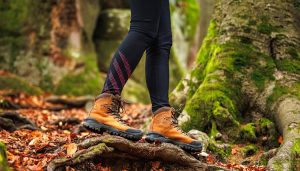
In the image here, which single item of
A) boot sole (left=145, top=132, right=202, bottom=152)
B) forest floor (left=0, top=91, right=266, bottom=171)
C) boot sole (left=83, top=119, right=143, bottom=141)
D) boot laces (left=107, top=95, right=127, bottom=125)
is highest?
boot laces (left=107, top=95, right=127, bottom=125)

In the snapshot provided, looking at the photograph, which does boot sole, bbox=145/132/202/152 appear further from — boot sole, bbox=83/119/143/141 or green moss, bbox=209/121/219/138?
green moss, bbox=209/121/219/138

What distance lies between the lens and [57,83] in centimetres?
1012

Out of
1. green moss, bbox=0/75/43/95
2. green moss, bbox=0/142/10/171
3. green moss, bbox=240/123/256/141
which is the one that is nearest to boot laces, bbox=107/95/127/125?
green moss, bbox=0/142/10/171

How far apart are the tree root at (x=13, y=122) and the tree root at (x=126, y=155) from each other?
171 centimetres

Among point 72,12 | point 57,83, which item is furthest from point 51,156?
point 72,12

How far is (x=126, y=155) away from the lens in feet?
12.0

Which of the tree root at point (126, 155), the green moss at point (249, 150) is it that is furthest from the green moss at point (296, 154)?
the tree root at point (126, 155)

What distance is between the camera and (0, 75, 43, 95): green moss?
9.32 m

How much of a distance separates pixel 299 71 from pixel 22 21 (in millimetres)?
6433

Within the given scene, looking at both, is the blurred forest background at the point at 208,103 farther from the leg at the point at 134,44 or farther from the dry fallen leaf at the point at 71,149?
the leg at the point at 134,44

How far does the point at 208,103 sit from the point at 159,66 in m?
1.34

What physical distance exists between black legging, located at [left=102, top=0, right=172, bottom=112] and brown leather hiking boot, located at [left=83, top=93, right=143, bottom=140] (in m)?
0.09

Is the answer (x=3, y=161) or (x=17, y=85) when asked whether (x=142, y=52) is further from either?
(x=17, y=85)

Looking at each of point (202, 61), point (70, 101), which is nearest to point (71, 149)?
point (202, 61)
